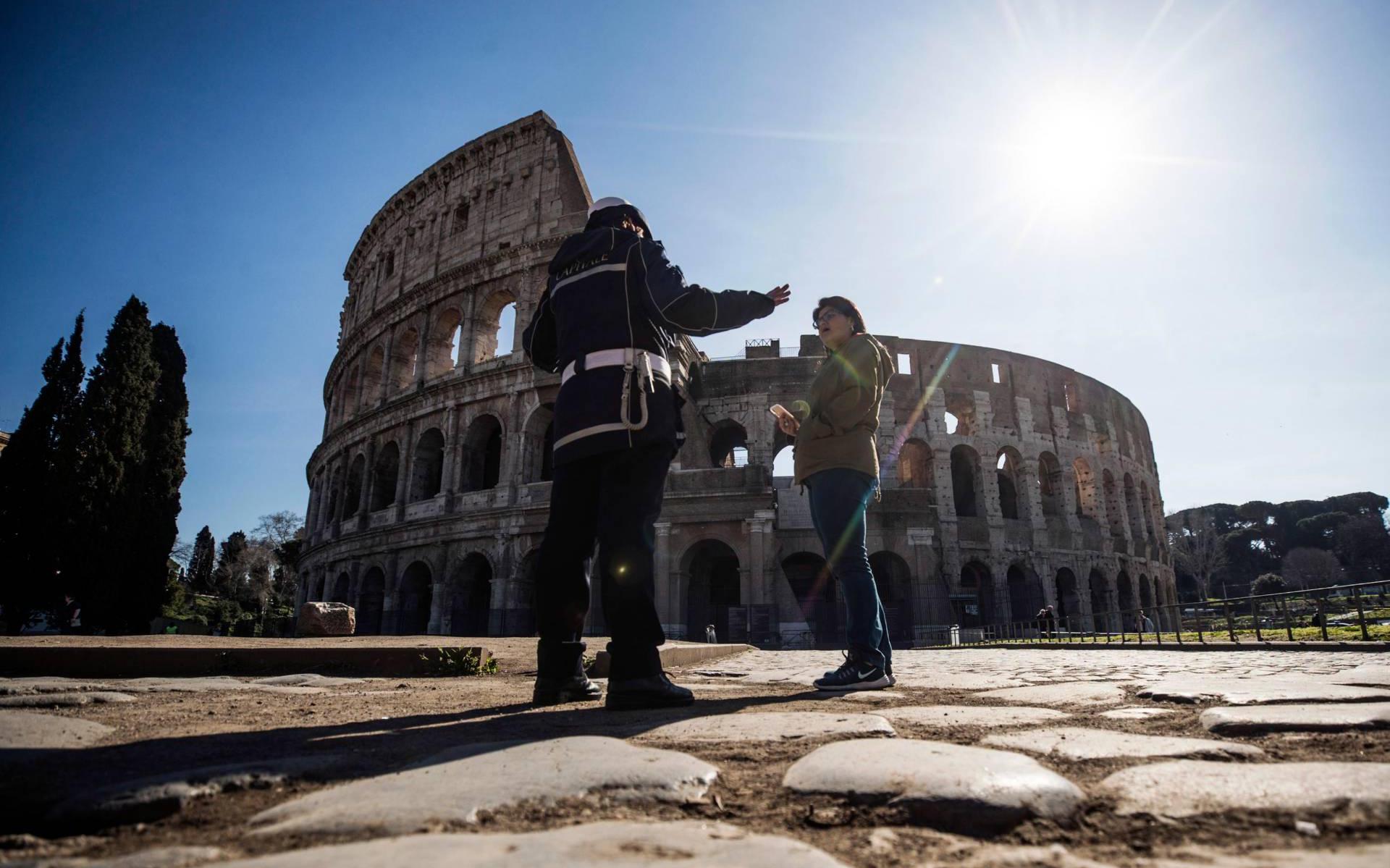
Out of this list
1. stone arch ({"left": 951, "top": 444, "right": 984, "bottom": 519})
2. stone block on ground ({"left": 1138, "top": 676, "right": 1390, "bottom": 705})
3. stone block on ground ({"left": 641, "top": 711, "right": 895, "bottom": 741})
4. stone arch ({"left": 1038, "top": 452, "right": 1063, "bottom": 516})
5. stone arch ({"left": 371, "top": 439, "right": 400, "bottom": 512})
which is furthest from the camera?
stone arch ({"left": 1038, "top": 452, "right": 1063, "bottom": 516})

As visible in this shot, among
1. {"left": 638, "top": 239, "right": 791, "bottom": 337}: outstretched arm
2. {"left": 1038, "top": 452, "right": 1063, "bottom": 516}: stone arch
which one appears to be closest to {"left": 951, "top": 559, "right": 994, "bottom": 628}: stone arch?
{"left": 1038, "top": 452, "right": 1063, "bottom": 516}: stone arch

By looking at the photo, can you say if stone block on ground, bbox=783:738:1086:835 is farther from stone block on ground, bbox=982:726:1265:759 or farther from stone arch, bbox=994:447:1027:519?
stone arch, bbox=994:447:1027:519

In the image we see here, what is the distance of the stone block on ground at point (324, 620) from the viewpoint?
11.3 m

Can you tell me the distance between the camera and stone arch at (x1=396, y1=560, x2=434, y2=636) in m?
20.5

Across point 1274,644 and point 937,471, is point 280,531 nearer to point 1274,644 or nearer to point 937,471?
point 937,471

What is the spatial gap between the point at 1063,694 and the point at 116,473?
24.1 meters

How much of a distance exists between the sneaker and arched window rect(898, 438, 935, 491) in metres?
19.8

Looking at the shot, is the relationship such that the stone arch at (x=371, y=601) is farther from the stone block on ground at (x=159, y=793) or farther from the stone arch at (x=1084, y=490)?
the stone arch at (x=1084, y=490)

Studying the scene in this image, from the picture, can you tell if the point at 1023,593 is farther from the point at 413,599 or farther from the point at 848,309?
the point at 848,309

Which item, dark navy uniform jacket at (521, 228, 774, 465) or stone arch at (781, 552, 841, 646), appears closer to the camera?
dark navy uniform jacket at (521, 228, 774, 465)

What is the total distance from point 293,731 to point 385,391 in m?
23.5

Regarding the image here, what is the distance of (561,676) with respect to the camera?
2854 mm

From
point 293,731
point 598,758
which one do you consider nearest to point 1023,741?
point 598,758

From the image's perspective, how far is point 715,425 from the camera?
21453mm
